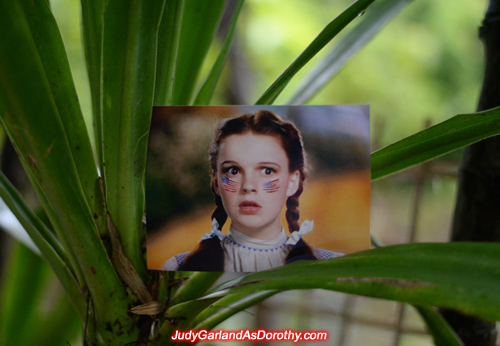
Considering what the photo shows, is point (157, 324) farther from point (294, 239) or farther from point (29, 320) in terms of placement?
point (29, 320)

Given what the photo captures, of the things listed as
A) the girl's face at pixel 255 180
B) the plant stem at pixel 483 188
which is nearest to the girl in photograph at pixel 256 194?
the girl's face at pixel 255 180

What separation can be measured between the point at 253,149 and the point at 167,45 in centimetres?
12

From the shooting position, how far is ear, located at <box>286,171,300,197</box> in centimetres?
36

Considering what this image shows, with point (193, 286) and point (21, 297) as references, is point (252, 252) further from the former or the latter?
point (21, 297)

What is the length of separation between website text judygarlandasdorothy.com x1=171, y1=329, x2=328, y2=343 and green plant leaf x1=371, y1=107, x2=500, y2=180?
178 mm

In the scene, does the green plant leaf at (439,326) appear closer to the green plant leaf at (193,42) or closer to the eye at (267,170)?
the eye at (267,170)

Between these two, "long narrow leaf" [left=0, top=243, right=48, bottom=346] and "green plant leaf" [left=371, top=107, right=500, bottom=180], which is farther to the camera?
"long narrow leaf" [left=0, top=243, right=48, bottom=346]

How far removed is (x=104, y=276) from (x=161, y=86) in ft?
0.58

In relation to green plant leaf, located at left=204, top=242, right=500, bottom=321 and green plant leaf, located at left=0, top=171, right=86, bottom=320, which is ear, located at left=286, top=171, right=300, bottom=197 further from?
green plant leaf, located at left=0, top=171, right=86, bottom=320

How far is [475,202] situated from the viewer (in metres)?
0.46

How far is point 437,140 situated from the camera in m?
0.36

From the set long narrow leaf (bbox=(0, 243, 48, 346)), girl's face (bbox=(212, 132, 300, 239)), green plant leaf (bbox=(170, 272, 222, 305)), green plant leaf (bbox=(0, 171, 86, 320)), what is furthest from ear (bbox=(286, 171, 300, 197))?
long narrow leaf (bbox=(0, 243, 48, 346))

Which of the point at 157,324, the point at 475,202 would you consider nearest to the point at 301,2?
the point at 475,202

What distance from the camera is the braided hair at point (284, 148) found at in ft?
1.19
